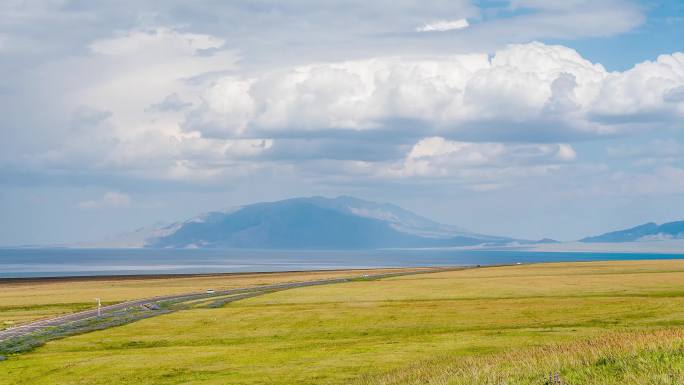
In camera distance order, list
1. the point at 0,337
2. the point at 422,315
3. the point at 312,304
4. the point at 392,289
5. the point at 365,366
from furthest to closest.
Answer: the point at 392,289 < the point at 312,304 < the point at 422,315 < the point at 0,337 < the point at 365,366

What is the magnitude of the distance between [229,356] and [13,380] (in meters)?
13.1

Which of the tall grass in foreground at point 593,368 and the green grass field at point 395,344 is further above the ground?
the tall grass in foreground at point 593,368

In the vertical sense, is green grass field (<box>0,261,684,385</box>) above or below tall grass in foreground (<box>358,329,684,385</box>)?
below

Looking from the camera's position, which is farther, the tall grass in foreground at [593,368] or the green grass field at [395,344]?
the green grass field at [395,344]

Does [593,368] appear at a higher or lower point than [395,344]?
higher

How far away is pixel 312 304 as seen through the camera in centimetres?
9131

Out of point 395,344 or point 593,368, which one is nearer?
point 593,368

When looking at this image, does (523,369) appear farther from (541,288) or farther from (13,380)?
(541,288)

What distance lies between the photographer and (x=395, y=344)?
50656 millimetres

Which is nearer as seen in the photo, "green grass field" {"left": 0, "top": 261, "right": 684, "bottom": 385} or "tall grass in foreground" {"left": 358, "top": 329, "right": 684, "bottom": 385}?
"tall grass in foreground" {"left": 358, "top": 329, "right": 684, "bottom": 385}

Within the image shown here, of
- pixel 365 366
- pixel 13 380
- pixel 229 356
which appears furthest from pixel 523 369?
pixel 13 380

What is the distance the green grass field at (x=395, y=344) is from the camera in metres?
24.7

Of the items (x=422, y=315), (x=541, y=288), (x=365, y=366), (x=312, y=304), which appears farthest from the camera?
(x=541, y=288)

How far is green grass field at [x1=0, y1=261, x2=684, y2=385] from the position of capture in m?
24.7
